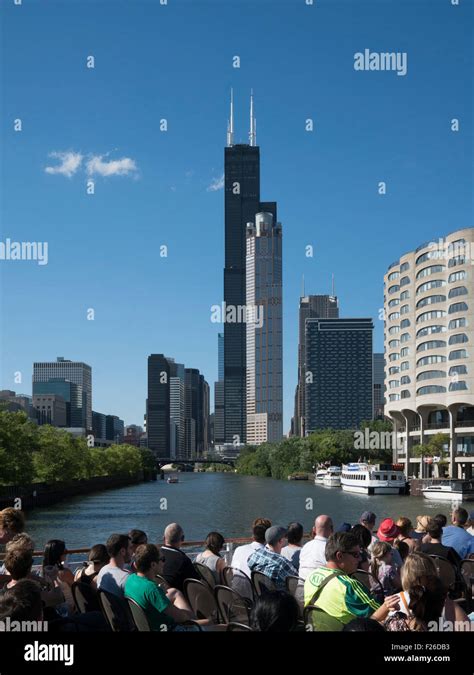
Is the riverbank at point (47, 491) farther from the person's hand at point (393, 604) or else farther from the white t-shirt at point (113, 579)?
the person's hand at point (393, 604)

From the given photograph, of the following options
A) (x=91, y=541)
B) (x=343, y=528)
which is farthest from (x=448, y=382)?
(x=343, y=528)

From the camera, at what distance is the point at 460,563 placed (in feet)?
37.2

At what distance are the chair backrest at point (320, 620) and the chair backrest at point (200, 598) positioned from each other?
95.6 inches

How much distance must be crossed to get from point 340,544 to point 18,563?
10.3ft

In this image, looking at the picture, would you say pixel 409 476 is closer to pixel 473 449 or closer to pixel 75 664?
pixel 473 449

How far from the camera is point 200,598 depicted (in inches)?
383

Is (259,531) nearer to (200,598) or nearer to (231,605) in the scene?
(200,598)

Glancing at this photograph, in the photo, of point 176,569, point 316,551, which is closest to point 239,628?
point 176,569

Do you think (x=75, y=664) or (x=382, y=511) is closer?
(x=75, y=664)

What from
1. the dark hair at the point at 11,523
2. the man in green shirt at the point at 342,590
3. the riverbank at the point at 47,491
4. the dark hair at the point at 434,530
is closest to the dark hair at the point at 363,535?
the dark hair at the point at 434,530

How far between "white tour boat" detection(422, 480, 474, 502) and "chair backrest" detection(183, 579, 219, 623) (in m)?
81.0

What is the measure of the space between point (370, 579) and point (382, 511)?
62573mm

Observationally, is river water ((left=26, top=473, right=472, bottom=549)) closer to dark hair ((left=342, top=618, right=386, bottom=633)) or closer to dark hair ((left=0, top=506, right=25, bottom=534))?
dark hair ((left=0, top=506, right=25, bottom=534))

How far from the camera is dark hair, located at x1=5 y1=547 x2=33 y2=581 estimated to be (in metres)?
7.68
